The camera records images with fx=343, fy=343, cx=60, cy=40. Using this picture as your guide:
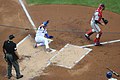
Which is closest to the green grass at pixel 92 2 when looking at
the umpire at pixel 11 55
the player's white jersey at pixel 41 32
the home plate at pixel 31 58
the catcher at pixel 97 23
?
the catcher at pixel 97 23

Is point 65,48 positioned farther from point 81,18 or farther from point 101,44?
point 81,18

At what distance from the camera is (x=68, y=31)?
51.8ft

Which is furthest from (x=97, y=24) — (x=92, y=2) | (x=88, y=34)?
(x=92, y=2)

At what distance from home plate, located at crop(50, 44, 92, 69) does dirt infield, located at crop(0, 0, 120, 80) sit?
0.80 ft

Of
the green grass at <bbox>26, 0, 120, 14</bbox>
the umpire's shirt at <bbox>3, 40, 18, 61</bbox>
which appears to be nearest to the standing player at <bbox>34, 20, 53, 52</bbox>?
the umpire's shirt at <bbox>3, 40, 18, 61</bbox>

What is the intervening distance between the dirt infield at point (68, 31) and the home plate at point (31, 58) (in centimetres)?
34

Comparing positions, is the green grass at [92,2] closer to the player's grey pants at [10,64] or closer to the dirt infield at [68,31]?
the dirt infield at [68,31]

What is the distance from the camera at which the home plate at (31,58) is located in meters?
13.1

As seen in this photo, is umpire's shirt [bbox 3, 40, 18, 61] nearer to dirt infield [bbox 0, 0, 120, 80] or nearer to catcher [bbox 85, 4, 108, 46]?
dirt infield [bbox 0, 0, 120, 80]

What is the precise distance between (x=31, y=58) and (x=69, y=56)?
156cm

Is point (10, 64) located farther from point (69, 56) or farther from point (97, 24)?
point (97, 24)

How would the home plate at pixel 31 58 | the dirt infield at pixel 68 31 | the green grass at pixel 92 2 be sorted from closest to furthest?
the dirt infield at pixel 68 31
the home plate at pixel 31 58
the green grass at pixel 92 2

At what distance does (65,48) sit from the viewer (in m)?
14.5

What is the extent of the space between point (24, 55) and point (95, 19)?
3.41 meters
